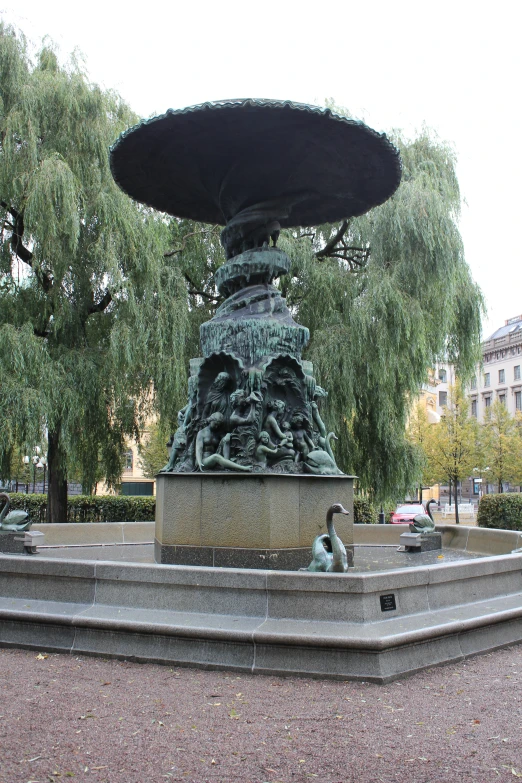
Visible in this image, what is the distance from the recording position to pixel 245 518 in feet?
25.7

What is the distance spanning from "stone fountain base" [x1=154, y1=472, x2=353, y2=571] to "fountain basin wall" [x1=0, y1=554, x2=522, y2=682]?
155 centimetres

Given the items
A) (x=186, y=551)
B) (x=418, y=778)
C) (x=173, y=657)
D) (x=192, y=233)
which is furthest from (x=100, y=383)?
(x=418, y=778)

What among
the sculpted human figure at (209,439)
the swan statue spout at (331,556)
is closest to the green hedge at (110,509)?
the sculpted human figure at (209,439)

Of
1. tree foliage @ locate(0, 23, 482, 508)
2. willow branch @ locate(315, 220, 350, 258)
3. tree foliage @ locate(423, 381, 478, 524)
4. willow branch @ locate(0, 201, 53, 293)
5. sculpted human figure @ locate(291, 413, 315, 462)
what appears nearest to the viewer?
sculpted human figure @ locate(291, 413, 315, 462)


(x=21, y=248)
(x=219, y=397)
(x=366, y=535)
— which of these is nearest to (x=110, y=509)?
(x=21, y=248)

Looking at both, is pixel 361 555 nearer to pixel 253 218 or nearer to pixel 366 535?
pixel 366 535

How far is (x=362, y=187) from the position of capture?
32.2 feet

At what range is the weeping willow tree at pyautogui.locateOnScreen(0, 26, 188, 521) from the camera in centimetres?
1506

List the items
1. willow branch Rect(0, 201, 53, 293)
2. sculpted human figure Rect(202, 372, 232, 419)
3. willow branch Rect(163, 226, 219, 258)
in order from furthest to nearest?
1. willow branch Rect(163, 226, 219, 258)
2. willow branch Rect(0, 201, 53, 293)
3. sculpted human figure Rect(202, 372, 232, 419)

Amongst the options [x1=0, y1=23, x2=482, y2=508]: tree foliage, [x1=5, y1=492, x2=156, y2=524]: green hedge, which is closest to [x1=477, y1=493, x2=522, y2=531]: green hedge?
[x1=0, y1=23, x2=482, y2=508]: tree foliage

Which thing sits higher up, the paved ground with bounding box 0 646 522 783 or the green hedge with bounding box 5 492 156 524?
the green hedge with bounding box 5 492 156 524

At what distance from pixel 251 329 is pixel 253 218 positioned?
1.50m

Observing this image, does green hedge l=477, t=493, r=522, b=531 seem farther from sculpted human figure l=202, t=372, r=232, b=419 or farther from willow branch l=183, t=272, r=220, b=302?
sculpted human figure l=202, t=372, r=232, b=419

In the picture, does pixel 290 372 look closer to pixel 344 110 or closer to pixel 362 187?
pixel 362 187
